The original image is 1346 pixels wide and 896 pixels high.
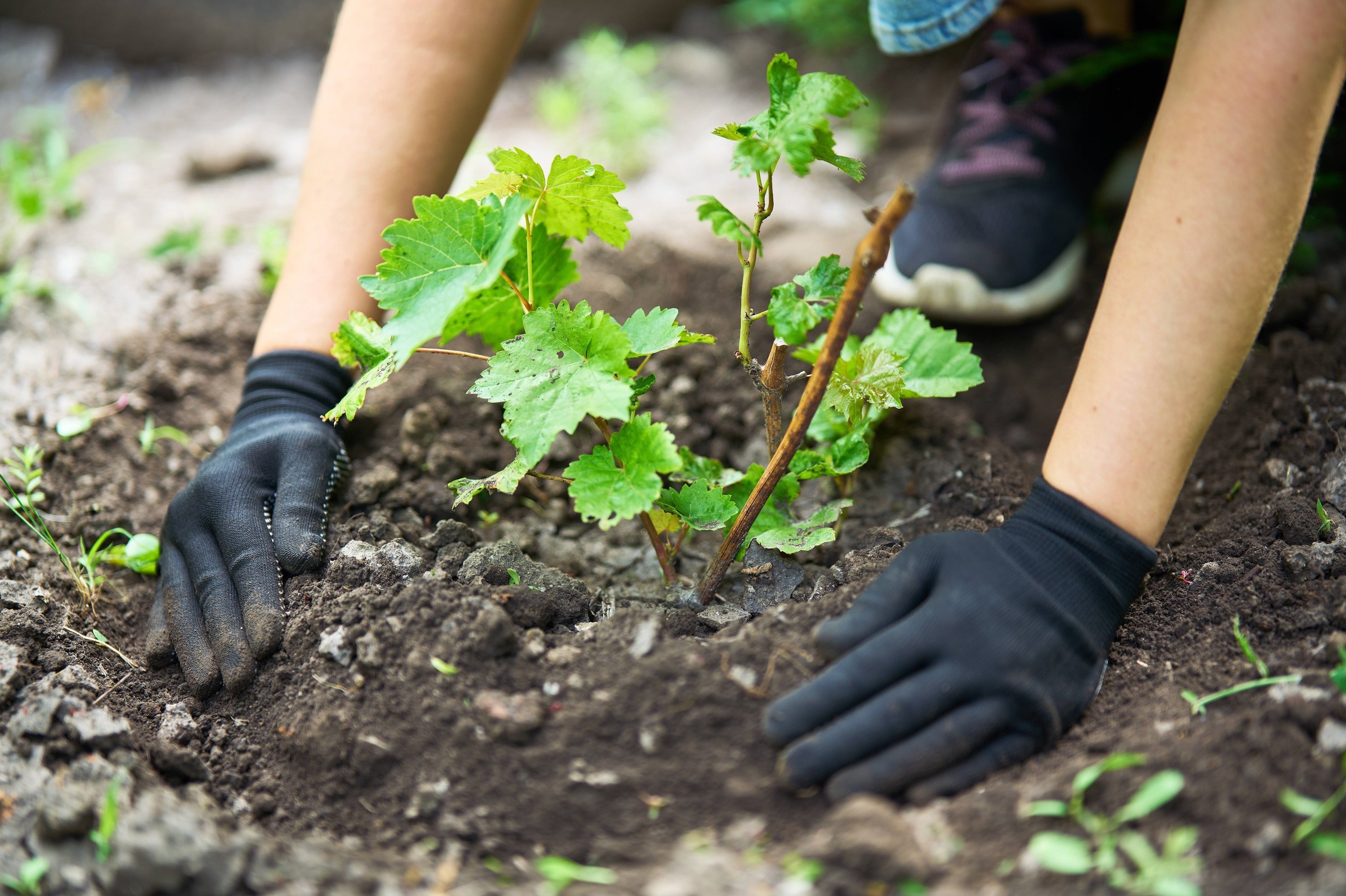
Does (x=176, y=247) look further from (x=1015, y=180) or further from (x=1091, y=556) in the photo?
(x=1091, y=556)

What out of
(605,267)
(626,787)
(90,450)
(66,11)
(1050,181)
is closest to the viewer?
(626,787)

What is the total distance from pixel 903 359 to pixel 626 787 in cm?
91

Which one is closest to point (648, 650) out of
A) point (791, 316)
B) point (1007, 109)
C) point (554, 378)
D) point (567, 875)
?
point (567, 875)

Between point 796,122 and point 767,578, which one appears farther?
point 767,578

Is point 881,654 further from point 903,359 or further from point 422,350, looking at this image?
point 422,350

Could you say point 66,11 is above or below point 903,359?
below

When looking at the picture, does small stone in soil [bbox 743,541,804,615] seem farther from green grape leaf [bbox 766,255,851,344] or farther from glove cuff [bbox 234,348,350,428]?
glove cuff [bbox 234,348,350,428]


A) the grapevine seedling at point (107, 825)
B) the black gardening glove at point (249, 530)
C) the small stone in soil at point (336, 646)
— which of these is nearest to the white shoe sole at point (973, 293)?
the black gardening glove at point (249, 530)

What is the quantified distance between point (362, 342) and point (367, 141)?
669mm

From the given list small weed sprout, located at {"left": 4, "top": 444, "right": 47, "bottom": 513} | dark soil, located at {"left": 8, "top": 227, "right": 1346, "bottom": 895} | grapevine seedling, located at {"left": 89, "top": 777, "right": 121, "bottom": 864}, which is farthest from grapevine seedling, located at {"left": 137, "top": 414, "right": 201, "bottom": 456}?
grapevine seedling, located at {"left": 89, "top": 777, "right": 121, "bottom": 864}

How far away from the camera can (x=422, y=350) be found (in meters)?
1.32

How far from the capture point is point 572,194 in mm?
1424

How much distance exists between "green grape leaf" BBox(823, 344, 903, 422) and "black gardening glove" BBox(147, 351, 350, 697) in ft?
3.37

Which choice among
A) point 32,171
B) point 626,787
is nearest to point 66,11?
point 32,171
